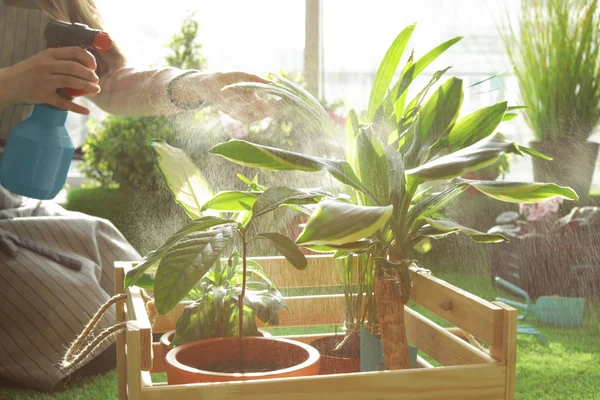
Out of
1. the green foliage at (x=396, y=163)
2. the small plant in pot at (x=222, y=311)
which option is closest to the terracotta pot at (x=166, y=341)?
the small plant in pot at (x=222, y=311)

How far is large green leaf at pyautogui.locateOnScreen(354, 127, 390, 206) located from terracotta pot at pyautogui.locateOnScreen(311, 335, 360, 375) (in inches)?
7.6

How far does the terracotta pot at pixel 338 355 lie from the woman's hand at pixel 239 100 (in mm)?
325

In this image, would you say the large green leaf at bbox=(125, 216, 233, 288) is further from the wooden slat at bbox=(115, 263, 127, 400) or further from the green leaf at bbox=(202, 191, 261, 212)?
the wooden slat at bbox=(115, 263, 127, 400)

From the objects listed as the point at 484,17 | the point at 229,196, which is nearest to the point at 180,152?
the point at 229,196

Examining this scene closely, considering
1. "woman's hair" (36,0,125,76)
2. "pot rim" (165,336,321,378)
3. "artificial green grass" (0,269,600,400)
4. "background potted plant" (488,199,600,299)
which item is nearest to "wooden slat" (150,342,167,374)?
"pot rim" (165,336,321,378)

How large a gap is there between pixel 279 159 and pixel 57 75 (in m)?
0.53

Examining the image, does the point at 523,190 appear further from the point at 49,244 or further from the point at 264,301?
the point at 49,244

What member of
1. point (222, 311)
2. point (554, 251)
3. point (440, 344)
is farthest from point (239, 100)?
point (554, 251)

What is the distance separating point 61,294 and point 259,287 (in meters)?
0.92

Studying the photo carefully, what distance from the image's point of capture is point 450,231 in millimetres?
675

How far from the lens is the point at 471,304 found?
0.70 meters

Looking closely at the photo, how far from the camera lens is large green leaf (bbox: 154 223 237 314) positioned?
0.60 meters

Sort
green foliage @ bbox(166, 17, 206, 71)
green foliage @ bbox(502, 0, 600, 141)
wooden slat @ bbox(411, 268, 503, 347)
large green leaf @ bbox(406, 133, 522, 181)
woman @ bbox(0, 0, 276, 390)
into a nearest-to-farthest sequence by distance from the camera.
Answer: large green leaf @ bbox(406, 133, 522, 181) → wooden slat @ bbox(411, 268, 503, 347) → woman @ bbox(0, 0, 276, 390) → green foliage @ bbox(502, 0, 600, 141) → green foliage @ bbox(166, 17, 206, 71)

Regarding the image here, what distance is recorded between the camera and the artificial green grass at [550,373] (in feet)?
4.91
